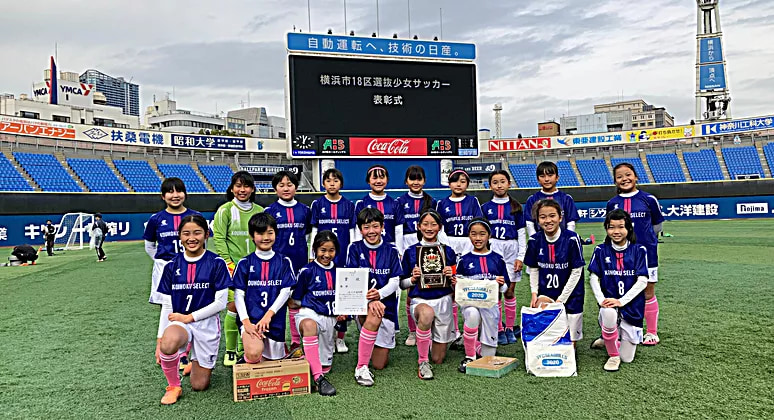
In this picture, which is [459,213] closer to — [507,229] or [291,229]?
[507,229]

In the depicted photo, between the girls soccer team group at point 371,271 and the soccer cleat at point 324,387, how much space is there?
12 millimetres

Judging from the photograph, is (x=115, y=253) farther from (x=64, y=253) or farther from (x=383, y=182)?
(x=383, y=182)

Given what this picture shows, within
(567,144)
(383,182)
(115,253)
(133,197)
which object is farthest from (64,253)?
(567,144)

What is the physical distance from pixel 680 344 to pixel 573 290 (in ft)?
4.11

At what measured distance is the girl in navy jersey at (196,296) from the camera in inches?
176

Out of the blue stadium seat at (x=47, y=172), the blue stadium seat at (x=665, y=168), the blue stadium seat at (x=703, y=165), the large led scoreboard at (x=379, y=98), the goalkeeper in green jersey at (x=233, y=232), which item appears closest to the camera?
the goalkeeper in green jersey at (x=233, y=232)

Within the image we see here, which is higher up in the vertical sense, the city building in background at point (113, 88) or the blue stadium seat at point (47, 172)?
the city building in background at point (113, 88)

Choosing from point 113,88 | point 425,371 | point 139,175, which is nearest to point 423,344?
point 425,371

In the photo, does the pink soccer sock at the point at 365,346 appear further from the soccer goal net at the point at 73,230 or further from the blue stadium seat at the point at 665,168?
the blue stadium seat at the point at 665,168

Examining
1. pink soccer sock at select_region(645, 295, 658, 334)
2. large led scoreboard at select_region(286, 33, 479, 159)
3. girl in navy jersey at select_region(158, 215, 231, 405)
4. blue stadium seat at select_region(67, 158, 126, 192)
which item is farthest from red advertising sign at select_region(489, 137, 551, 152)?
girl in navy jersey at select_region(158, 215, 231, 405)

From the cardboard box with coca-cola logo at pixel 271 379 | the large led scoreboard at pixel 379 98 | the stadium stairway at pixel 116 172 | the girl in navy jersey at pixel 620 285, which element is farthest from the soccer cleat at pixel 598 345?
the stadium stairway at pixel 116 172

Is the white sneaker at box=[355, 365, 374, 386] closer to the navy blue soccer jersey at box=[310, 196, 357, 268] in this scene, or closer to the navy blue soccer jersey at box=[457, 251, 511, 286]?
the navy blue soccer jersey at box=[457, 251, 511, 286]

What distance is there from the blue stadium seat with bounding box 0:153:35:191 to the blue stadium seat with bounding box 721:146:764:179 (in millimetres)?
40492

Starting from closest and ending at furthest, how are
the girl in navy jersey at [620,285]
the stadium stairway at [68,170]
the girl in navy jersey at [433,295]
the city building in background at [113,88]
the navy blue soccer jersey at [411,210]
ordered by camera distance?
the girl in navy jersey at [620,285]
the girl in navy jersey at [433,295]
the navy blue soccer jersey at [411,210]
the stadium stairway at [68,170]
the city building in background at [113,88]
